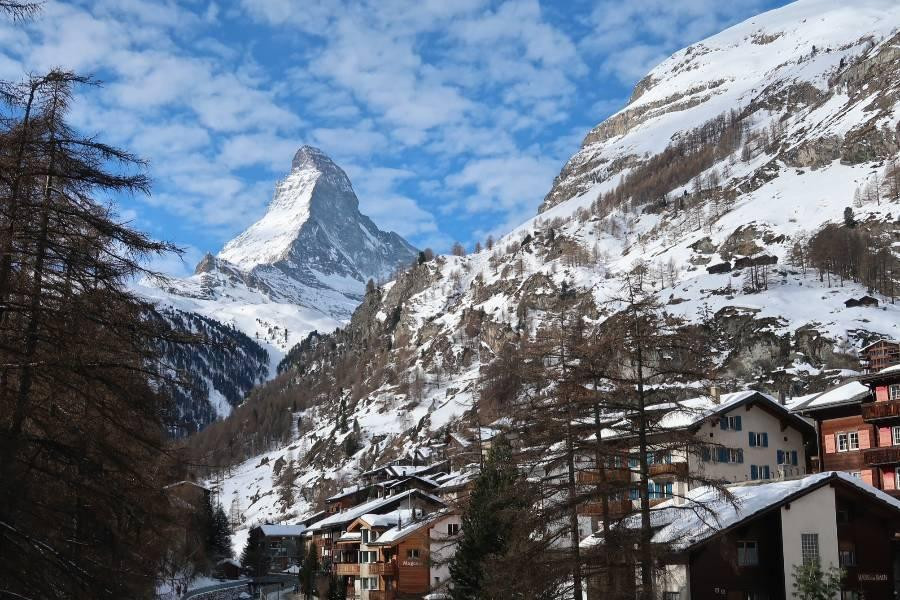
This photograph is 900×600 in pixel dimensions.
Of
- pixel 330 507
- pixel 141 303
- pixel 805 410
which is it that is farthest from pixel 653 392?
pixel 330 507

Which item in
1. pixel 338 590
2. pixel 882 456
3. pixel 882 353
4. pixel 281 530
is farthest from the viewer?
pixel 281 530

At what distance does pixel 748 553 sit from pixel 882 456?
64.8 ft

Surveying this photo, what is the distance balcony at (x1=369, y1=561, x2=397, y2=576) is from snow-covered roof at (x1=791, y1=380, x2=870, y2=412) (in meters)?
33.3

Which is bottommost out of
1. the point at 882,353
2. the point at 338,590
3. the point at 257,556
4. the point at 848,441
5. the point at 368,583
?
the point at 257,556

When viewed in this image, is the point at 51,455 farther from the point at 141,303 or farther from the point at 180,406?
the point at 180,406

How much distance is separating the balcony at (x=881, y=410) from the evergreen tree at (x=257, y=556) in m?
83.7

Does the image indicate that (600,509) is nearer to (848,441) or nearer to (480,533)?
(480,533)

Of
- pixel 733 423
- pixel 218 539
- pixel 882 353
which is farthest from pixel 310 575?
pixel 882 353

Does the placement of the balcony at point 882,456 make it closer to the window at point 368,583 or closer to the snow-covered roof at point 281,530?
the window at point 368,583

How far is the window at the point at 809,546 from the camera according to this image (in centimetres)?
3819

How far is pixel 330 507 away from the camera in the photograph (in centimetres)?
12319

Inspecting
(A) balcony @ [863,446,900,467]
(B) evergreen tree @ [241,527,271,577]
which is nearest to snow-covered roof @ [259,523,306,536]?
(B) evergreen tree @ [241,527,271,577]

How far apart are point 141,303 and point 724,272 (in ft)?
620

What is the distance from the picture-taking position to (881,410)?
2117 inches
